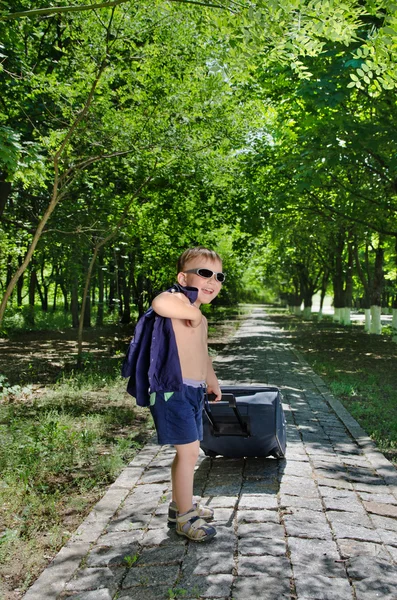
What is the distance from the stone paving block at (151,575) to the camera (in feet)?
9.98

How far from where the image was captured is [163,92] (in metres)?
9.14

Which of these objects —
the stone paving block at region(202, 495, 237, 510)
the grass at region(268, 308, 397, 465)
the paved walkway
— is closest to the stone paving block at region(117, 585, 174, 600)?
the paved walkway

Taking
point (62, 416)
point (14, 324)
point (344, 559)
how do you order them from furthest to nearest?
1. point (14, 324)
2. point (62, 416)
3. point (344, 559)

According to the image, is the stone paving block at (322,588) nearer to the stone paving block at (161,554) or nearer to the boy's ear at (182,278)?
the stone paving block at (161,554)

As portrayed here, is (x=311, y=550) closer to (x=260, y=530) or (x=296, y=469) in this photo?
(x=260, y=530)

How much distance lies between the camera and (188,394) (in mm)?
3568

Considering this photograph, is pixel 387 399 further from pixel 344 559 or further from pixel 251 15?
pixel 251 15

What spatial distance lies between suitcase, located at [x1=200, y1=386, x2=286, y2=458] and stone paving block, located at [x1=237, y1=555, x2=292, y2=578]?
4.82 ft

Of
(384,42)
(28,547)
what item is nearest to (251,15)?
(384,42)

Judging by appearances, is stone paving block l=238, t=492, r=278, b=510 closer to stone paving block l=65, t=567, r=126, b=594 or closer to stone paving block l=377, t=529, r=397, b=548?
stone paving block l=377, t=529, r=397, b=548

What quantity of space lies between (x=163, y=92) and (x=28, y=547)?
7453 millimetres

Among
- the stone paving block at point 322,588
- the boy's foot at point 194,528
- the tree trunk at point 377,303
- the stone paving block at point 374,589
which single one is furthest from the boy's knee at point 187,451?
the tree trunk at point 377,303

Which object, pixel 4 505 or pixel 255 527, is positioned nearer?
pixel 255 527

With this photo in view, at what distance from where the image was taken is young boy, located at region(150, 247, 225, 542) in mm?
3520
